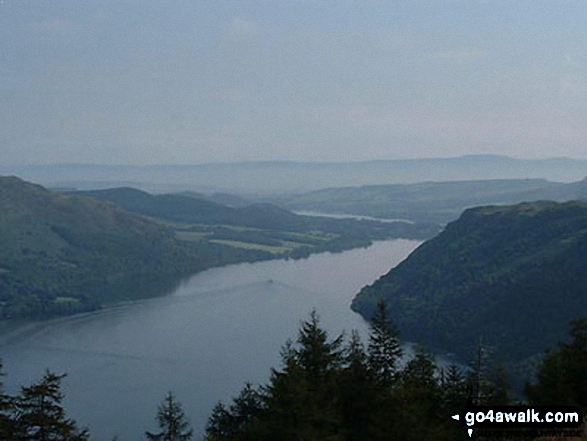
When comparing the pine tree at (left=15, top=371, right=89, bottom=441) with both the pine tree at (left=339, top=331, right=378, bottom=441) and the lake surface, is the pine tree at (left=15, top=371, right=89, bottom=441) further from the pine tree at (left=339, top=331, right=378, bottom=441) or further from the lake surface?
the lake surface

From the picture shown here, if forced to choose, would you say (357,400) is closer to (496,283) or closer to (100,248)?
(496,283)

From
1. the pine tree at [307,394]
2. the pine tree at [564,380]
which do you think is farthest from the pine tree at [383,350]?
the pine tree at [564,380]

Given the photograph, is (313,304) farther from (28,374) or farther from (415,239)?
(415,239)

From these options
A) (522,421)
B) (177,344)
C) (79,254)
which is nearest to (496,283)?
(177,344)

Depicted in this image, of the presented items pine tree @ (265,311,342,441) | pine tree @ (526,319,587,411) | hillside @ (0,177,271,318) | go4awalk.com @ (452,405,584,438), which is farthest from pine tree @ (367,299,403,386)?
hillside @ (0,177,271,318)

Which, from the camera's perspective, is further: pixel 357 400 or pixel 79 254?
pixel 79 254

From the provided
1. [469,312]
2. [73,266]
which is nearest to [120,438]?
[469,312]

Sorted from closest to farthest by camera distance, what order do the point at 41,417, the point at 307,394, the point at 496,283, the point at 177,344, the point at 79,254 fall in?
the point at 307,394
the point at 41,417
the point at 177,344
the point at 496,283
the point at 79,254
